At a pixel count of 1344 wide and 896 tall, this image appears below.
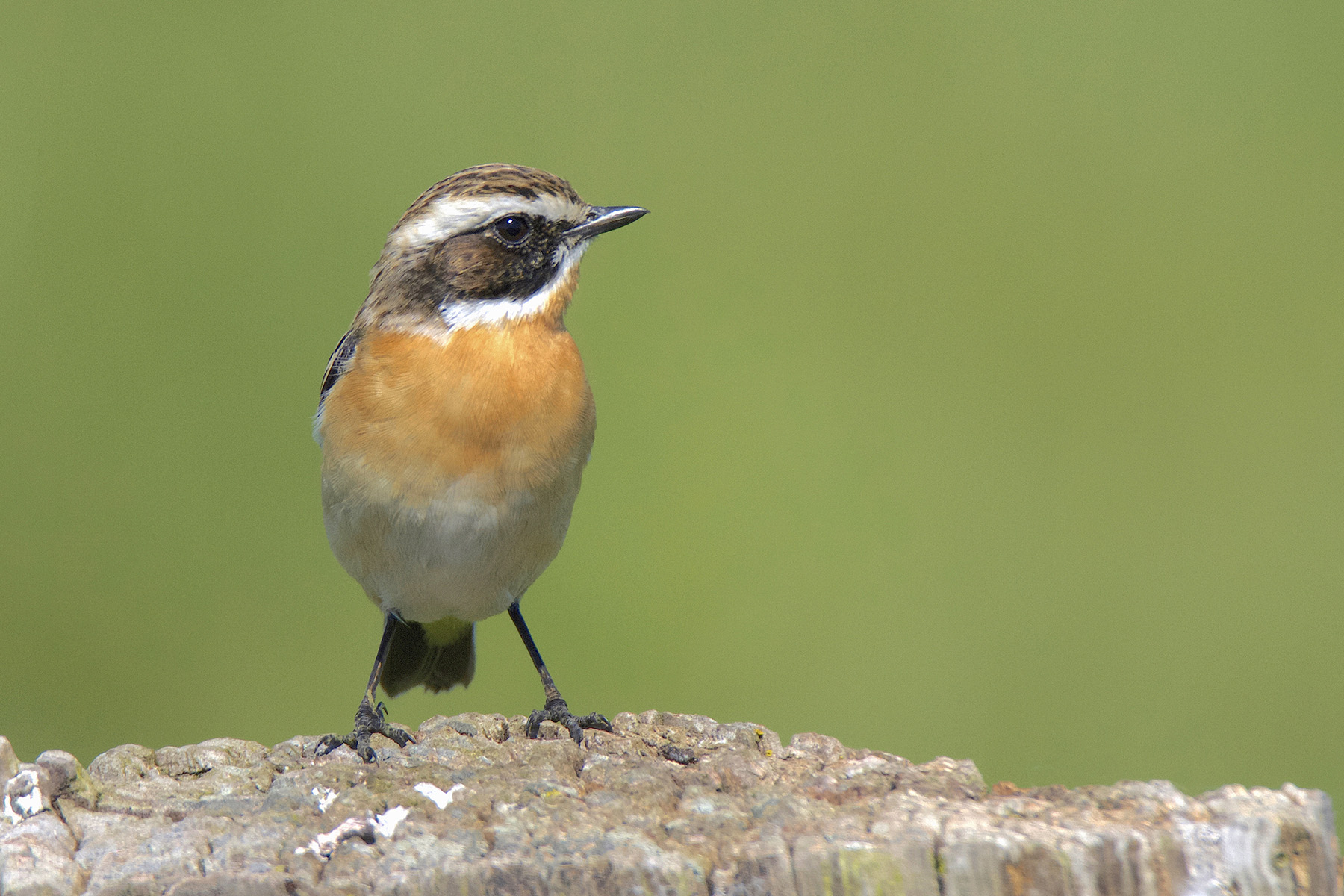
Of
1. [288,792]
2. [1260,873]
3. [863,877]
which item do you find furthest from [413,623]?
[1260,873]

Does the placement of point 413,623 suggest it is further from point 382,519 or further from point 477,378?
point 477,378

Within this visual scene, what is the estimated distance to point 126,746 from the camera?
308 centimetres

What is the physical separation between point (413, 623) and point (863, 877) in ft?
10.7

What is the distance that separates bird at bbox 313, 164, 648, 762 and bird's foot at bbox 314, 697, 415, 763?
2 centimetres

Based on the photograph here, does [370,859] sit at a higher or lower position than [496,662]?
higher

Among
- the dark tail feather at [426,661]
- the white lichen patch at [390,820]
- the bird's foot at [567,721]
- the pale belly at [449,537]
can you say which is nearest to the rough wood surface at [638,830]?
the white lichen patch at [390,820]

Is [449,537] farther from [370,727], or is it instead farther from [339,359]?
[339,359]

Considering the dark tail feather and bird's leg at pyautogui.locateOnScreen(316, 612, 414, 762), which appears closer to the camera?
bird's leg at pyautogui.locateOnScreen(316, 612, 414, 762)

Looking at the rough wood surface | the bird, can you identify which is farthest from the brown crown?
the rough wood surface

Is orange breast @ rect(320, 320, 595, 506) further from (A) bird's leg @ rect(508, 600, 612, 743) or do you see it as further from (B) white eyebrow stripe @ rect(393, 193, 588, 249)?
(A) bird's leg @ rect(508, 600, 612, 743)

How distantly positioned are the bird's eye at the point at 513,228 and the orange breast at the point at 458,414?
0.29 metres

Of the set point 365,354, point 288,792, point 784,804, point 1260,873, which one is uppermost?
point 365,354

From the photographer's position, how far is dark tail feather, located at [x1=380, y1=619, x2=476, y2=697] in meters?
5.15

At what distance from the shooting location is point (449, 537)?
4.13 meters
